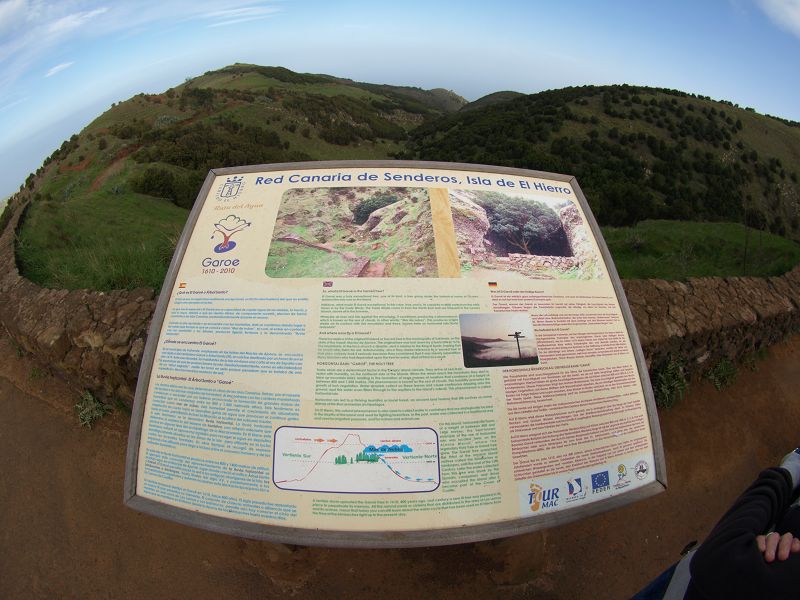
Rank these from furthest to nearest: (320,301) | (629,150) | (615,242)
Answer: (629,150), (615,242), (320,301)

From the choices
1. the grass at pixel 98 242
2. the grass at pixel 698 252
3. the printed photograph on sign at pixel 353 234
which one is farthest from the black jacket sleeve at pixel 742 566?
the grass at pixel 98 242

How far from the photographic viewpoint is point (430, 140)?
3769 cm

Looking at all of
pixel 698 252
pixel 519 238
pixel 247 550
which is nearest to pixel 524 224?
pixel 519 238

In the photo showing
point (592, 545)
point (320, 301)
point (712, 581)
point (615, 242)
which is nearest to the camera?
point (712, 581)

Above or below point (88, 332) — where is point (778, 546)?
above

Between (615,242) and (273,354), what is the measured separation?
928 cm

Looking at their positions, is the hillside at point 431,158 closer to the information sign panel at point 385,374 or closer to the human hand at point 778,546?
the information sign panel at point 385,374

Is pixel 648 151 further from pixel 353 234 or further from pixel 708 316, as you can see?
pixel 353 234

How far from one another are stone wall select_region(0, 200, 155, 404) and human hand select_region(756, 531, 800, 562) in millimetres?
4573

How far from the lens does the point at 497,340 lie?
7.31ft

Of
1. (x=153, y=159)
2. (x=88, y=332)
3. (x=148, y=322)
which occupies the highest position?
(x=153, y=159)

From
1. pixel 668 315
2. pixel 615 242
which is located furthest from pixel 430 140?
pixel 668 315

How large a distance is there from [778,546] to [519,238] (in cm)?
193

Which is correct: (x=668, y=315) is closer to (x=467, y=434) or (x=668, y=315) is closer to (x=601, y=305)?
(x=601, y=305)
